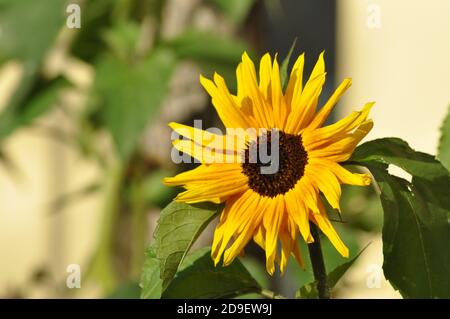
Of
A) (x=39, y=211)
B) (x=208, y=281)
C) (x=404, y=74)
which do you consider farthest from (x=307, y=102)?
(x=39, y=211)

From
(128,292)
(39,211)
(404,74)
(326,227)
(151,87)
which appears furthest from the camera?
(39,211)

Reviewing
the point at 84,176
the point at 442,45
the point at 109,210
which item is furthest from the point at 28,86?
the point at 84,176

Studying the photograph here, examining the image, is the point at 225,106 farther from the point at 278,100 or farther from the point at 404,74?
the point at 404,74

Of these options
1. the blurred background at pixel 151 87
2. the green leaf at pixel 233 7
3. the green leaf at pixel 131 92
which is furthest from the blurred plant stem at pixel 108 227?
the green leaf at pixel 233 7

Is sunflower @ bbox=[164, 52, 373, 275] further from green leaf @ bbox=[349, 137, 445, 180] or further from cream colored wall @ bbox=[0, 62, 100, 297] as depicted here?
cream colored wall @ bbox=[0, 62, 100, 297]

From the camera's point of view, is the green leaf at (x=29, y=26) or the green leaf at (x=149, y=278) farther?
the green leaf at (x=29, y=26)

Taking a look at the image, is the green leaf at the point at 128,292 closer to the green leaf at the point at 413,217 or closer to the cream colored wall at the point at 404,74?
the green leaf at the point at 413,217
